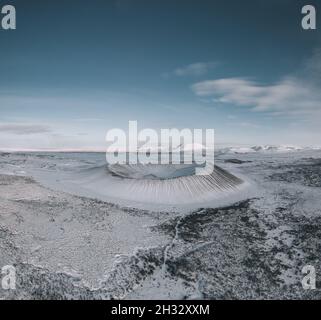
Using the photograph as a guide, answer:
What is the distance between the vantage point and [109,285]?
534cm

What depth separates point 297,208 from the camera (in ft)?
32.8

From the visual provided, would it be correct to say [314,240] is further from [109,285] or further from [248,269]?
[109,285]

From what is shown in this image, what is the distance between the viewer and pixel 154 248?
678cm

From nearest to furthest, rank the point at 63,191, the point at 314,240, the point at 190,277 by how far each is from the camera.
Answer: the point at 190,277
the point at 314,240
the point at 63,191

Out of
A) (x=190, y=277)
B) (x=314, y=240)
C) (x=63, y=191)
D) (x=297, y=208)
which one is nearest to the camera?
(x=190, y=277)

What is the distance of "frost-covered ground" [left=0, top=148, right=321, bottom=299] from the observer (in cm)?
532

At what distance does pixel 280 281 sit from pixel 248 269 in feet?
2.12

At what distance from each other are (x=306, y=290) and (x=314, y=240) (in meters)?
2.38

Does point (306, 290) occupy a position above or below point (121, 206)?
below

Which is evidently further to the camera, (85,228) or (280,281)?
(85,228)

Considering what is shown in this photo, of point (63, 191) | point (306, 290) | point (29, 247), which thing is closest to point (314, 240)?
point (306, 290)

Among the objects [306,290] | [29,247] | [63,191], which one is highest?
[63,191]

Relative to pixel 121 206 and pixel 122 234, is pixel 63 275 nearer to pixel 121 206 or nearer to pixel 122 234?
pixel 122 234

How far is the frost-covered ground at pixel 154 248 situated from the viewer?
5.32 meters
